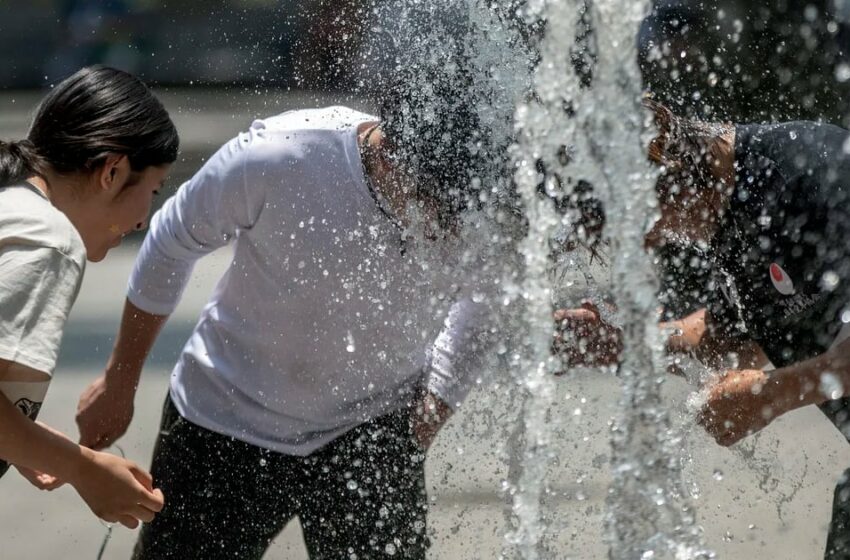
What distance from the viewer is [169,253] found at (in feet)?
7.53

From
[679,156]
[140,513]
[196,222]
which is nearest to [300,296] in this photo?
[196,222]

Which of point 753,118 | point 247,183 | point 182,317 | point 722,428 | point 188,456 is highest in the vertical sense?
point 247,183

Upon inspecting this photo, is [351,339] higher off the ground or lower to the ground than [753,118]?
higher

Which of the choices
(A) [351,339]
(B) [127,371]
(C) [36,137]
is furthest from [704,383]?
(C) [36,137]

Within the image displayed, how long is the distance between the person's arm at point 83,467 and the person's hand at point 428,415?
490 mm

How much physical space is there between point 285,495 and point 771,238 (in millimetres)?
937

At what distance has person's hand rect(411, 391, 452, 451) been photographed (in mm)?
2256

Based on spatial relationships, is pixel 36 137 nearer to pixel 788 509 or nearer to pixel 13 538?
pixel 13 538

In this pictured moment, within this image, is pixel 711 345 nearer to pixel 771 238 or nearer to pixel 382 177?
pixel 771 238

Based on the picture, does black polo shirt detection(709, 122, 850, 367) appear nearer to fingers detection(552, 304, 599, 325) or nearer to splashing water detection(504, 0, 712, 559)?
splashing water detection(504, 0, 712, 559)

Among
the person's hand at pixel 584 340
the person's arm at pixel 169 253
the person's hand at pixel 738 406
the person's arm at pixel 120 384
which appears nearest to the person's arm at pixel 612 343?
the person's hand at pixel 584 340

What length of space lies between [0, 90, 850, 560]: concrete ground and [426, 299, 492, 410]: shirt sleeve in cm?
16

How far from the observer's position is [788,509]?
3.35 meters

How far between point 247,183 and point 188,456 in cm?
51
